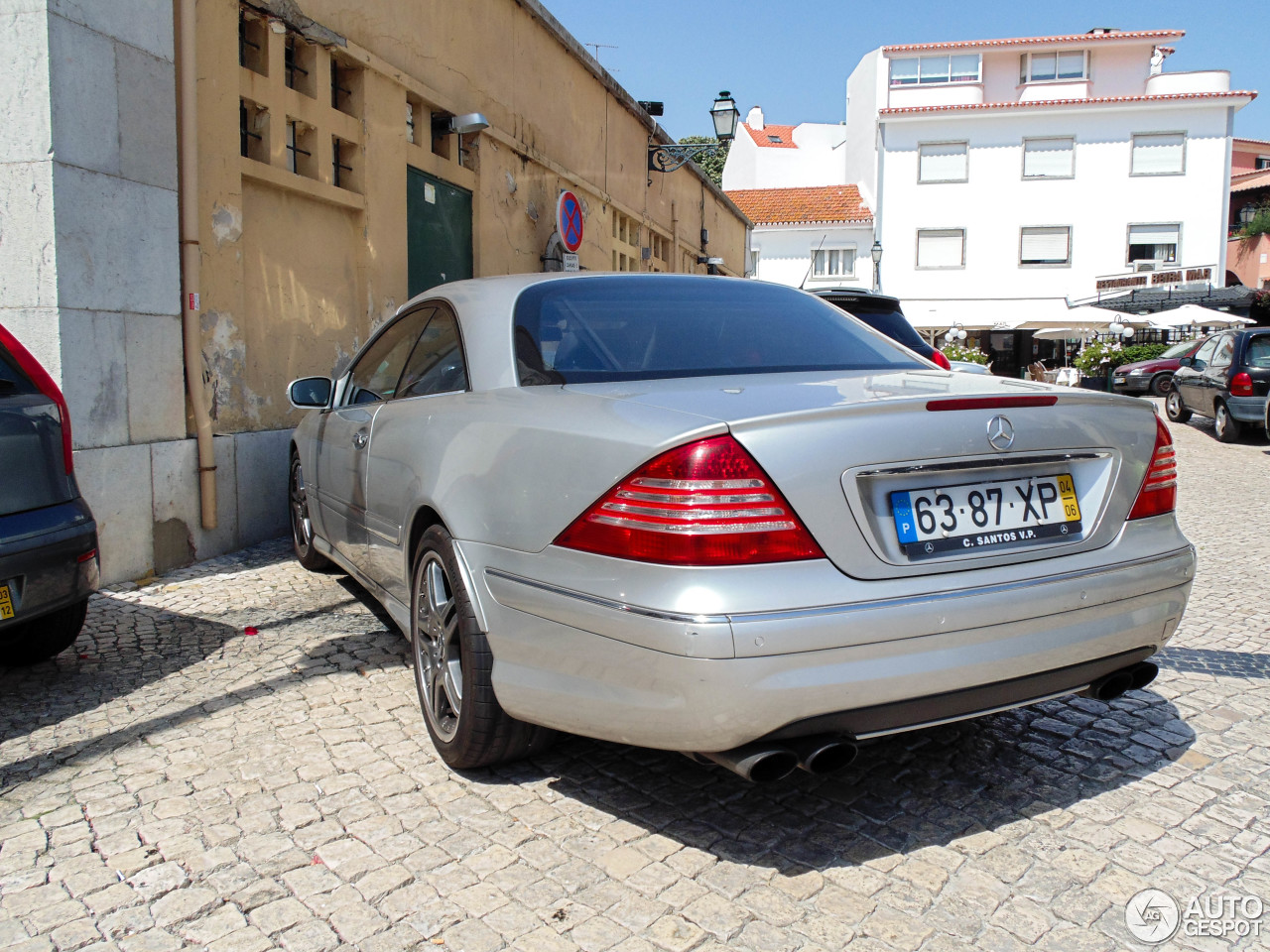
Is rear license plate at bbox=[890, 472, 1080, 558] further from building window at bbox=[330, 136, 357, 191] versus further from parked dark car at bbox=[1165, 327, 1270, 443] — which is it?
parked dark car at bbox=[1165, 327, 1270, 443]

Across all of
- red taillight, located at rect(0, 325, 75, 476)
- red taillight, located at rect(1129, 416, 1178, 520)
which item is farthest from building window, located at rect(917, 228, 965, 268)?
red taillight, located at rect(0, 325, 75, 476)

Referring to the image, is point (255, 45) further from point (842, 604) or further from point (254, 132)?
point (842, 604)

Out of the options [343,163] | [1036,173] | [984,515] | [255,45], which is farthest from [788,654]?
[1036,173]

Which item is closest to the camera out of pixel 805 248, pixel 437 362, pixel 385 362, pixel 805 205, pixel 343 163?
pixel 437 362

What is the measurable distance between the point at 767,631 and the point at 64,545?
8.86ft

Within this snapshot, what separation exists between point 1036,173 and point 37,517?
41.5 metres

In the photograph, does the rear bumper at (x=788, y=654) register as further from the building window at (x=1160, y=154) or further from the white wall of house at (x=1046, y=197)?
the building window at (x=1160, y=154)

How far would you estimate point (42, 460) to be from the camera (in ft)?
11.6

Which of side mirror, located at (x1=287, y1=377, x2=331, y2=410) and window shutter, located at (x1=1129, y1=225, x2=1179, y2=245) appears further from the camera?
window shutter, located at (x1=1129, y1=225, x2=1179, y2=245)

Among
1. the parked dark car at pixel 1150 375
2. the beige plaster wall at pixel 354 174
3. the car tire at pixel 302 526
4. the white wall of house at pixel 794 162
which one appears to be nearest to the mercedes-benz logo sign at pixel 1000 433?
the car tire at pixel 302 526

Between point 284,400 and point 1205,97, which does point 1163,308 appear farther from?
point 284,400

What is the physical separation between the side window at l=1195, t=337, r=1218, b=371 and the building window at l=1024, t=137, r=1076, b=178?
84.8ft

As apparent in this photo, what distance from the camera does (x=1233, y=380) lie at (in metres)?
14.0

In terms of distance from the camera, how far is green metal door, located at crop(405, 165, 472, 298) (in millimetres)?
8688
